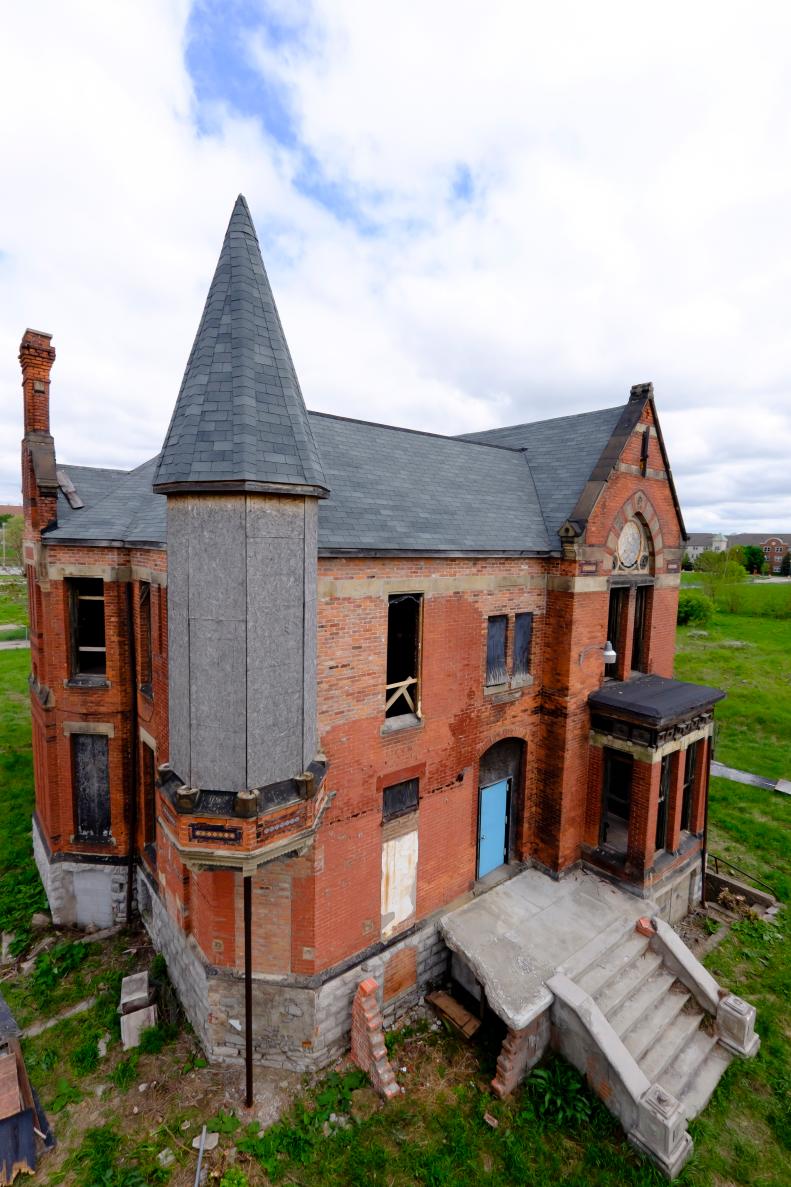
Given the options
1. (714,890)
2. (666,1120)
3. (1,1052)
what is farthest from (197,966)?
(714,890)

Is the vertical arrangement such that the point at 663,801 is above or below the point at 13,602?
above

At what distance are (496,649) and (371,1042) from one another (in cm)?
716

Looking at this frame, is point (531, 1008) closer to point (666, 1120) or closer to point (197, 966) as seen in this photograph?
point (666, 1120)

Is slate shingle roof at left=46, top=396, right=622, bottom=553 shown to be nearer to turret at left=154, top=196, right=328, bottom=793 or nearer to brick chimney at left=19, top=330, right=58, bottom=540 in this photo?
brick chimney at left=19, top=330, right=58, bottom=540

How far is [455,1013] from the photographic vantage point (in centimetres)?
1013

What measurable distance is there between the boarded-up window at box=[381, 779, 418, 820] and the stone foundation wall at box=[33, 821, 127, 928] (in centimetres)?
701

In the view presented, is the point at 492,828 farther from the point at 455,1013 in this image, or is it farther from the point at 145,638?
the point at 145,638

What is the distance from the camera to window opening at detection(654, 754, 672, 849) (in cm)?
1229

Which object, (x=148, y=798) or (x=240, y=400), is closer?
(x=240, y=400)

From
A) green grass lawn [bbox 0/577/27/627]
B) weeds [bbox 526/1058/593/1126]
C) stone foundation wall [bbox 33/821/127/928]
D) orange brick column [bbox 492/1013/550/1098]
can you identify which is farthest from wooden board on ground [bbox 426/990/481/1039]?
green grass lawn [bbox 0/577/27/627]

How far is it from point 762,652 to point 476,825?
132 feet

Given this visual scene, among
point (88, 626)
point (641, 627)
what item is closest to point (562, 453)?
point (641, 627)

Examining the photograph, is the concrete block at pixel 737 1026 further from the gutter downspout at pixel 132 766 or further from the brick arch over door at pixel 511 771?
the gutter downspout at pixel 132 766

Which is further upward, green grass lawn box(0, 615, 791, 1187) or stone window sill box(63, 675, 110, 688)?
stone window sill box(63, 675, 110, 688)
